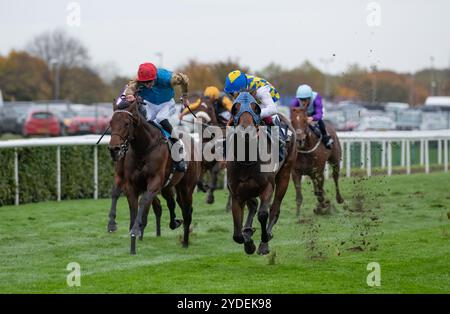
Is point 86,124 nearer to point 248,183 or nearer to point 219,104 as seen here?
point 219,104

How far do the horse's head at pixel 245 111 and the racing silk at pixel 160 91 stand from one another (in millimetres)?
1670

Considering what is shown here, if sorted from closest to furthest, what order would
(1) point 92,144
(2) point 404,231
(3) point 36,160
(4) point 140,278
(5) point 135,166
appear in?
(4) point 140,278
(5) point 135,166
(2) point 404,231
(3) point 36,160
(1) point 92,144

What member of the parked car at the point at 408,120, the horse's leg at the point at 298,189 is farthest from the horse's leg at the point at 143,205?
the parked car at the point at 408,120

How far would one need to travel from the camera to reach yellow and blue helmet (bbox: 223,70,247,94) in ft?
28.3

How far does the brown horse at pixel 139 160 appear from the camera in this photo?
348 inches

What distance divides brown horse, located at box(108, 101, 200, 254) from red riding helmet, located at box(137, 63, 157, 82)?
45 centimetres

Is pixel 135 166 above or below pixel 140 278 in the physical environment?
above

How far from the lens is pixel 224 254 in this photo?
29.5 ft

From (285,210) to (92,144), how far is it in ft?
13.3

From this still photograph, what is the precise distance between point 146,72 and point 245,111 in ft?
5.61

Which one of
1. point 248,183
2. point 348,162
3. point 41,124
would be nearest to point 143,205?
point 248,183

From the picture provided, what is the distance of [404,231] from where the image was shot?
10742mm
